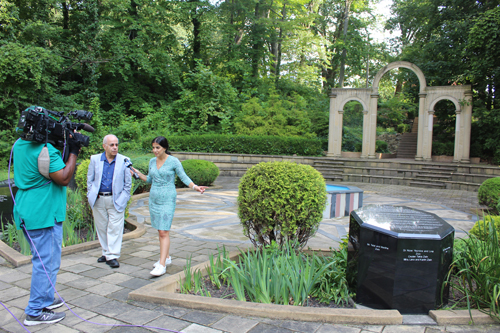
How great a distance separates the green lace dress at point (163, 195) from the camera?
4191 millimetres

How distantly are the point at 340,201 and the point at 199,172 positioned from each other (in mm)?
5543

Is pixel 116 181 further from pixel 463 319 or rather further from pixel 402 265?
pixel 463 319

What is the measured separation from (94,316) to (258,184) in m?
2.16

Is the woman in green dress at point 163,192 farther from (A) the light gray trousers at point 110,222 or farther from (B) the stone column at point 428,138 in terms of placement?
(B) the stone column at point 428,138

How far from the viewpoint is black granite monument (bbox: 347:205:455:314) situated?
120 inches

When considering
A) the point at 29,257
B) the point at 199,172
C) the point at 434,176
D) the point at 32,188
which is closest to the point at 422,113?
the point at 434,176

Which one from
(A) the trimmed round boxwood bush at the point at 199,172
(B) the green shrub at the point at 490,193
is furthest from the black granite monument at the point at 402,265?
(A) the trimmed round boxwood bush at the point at 199,172

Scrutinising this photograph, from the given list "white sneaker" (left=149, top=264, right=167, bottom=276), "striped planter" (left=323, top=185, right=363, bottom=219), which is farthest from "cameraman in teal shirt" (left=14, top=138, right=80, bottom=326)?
"striped planter" (left=323, top=185, right=363, bottom=219)

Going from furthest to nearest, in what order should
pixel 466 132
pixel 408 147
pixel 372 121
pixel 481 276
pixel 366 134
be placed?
→ pixel 408 147 < pixel 366 134 < pixel 372 121 < pixel 466 132 < pixel 481 276

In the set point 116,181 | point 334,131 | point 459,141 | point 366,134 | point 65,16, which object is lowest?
point 116,181

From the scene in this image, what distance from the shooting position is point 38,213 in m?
3.00

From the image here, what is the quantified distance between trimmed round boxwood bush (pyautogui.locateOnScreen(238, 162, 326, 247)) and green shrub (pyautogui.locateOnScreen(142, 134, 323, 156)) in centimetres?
1309

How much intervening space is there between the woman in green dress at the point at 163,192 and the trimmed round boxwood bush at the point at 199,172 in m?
7.49

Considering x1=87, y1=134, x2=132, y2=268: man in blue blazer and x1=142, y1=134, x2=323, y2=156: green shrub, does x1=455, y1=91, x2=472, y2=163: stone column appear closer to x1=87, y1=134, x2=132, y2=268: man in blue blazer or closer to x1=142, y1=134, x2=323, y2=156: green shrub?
x1=142, y1=134, x2=323, y2=156: green shrub
